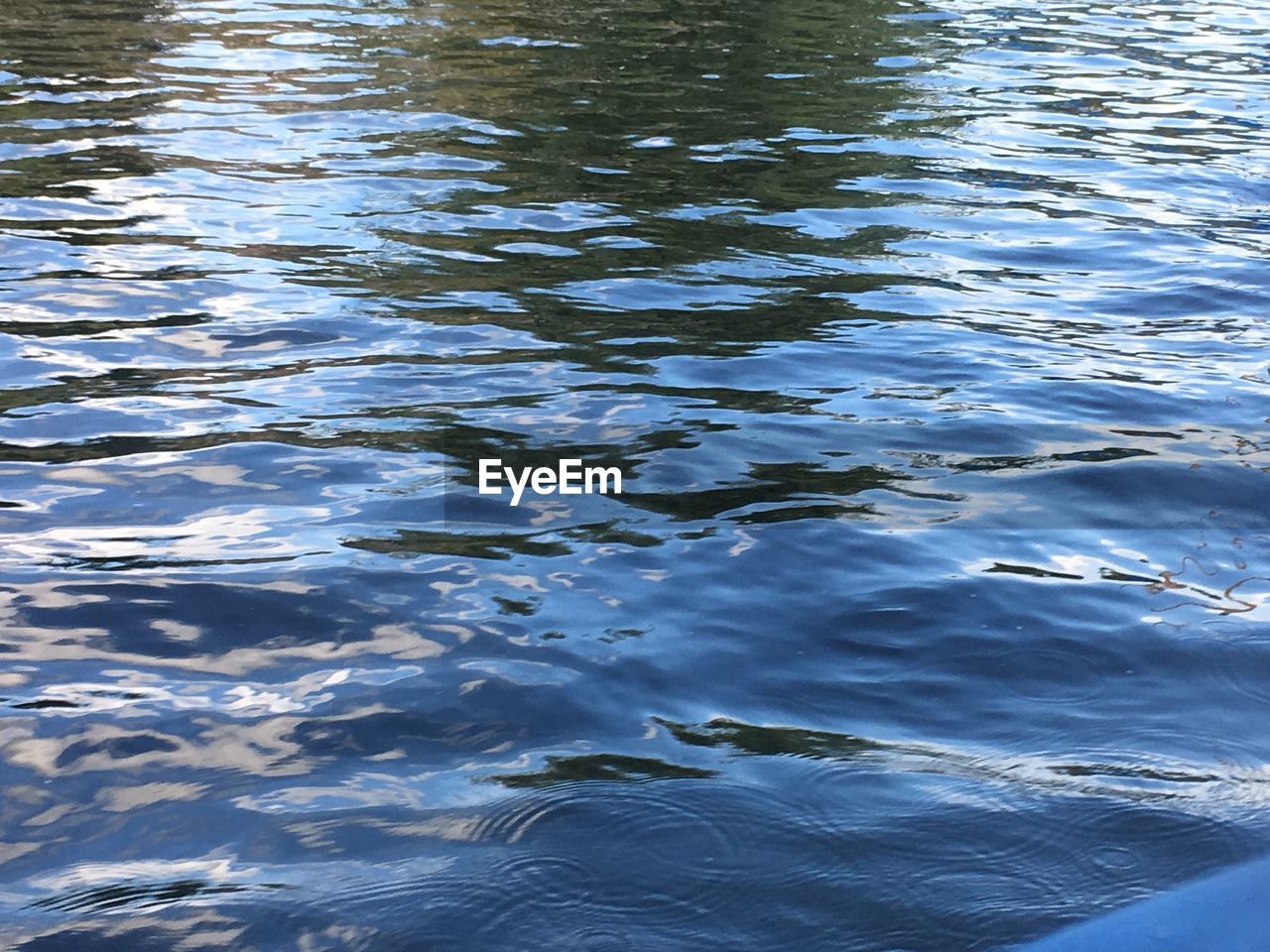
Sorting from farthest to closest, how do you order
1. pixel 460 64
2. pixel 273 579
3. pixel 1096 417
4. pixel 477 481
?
pixel 460 64, pixel 1096 417, pixel 477 481, pixel 273 579

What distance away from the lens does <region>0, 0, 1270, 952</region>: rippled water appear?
3.48 metres

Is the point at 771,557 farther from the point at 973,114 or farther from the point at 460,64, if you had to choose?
the point at 460,64

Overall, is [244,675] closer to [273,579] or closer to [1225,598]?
[273,579]

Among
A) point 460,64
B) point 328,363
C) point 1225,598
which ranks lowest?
point 1225,598

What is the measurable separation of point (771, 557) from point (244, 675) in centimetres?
194

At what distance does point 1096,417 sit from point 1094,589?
5.78 feet

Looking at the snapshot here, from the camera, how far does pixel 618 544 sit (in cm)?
514

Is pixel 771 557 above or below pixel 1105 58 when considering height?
below

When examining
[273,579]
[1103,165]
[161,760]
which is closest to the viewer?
[161,760]

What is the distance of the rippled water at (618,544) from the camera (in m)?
3.48

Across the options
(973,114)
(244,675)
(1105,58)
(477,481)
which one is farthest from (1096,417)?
(1105,58)

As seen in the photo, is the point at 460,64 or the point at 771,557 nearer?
the point at 771,557

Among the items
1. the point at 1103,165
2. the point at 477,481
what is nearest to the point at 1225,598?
A: the point at 477,481

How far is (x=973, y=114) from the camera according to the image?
526 inches
